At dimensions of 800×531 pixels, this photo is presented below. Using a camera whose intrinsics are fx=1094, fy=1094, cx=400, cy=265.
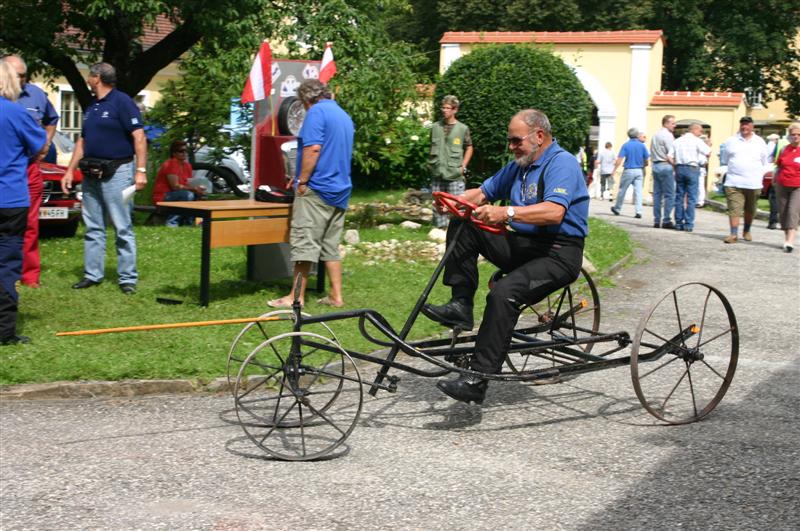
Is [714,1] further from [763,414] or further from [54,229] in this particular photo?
[763,414]

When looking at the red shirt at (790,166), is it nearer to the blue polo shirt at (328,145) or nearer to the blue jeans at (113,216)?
the blue polo shirt at (328,145)

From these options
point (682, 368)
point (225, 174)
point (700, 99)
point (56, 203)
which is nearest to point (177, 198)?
point (225, 174)

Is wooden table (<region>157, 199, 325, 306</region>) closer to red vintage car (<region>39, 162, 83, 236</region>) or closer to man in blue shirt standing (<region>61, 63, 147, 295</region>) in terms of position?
man in blue shirt standing (<region>61, 63, 147, 295</region>)

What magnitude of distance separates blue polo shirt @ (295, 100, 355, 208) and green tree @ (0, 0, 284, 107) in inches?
321

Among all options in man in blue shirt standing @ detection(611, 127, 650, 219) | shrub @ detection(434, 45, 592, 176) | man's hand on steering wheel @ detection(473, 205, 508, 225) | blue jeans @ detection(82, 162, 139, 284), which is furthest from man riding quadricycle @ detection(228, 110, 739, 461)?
man in blue shirt standing @ detection(611, 127, 650, 219)

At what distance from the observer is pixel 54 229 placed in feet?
44.0

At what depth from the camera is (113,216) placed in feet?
32.2

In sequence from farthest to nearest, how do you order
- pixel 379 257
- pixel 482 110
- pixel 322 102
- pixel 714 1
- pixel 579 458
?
pixel 714 1 → pixel 482 110 → pixel 379 257 → pixel 322 102 → pixel 579 458

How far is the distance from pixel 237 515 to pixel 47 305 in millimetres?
5023

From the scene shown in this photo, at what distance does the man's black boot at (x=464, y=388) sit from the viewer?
6055 millimetres

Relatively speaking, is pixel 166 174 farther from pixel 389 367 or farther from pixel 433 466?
pixel 433 466

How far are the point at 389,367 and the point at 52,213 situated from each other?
7601 millimetres

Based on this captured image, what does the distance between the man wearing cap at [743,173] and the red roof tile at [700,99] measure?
18042mm

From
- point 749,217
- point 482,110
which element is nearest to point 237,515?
point 482,110
